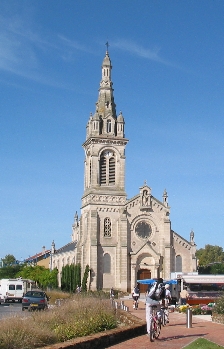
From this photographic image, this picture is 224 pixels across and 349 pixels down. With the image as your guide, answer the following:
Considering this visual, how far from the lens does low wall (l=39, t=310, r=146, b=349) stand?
1613cm

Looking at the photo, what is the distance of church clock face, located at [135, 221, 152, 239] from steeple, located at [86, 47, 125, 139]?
11142mm

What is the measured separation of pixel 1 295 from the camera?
48.9 m

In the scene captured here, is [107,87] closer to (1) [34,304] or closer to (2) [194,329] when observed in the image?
(1) [34,304]

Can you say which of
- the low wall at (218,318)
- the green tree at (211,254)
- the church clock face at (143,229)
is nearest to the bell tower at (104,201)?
the church clock face at (143,229)

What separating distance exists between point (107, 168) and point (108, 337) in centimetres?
4887

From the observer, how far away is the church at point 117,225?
63875 millimetres

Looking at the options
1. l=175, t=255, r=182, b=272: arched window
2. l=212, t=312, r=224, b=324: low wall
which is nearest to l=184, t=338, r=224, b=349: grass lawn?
l=212, t=312, r=224, b=324: low wall

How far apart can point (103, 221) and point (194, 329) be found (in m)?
41.8

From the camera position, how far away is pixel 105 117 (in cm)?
6788

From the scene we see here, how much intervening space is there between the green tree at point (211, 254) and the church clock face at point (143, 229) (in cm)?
7218

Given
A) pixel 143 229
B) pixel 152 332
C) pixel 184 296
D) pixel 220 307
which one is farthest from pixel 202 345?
pixel 143 229

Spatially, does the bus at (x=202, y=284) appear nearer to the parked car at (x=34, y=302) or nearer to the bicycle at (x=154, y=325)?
the parked car at (x=34, y=302)

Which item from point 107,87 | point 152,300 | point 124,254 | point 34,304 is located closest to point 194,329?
point 152,300

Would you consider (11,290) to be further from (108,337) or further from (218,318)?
(108,337)
